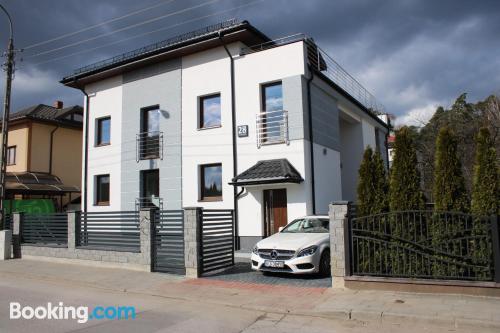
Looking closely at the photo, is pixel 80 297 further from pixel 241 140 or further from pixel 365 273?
pixel 241 140

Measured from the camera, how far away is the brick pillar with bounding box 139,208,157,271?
10.9 metres

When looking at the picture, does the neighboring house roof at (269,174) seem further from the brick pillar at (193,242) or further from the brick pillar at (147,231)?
the brick pillar at (147,231)

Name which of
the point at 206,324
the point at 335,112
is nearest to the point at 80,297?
the point at 206,324

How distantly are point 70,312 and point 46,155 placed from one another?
20.7 metres

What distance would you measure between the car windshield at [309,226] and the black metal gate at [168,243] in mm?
2738

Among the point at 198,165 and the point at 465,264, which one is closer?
the point at 465,264

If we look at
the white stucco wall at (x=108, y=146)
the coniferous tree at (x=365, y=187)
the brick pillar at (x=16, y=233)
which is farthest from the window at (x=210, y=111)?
the coniferous tree at (x=365, y=187)

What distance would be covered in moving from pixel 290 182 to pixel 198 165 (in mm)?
4250

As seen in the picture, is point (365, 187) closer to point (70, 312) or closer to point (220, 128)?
point (70, 312)

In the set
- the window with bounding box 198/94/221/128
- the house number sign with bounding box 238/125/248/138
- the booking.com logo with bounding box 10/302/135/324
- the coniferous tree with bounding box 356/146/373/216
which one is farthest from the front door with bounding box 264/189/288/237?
the booking.com logo with bounding box 10/302/135/324

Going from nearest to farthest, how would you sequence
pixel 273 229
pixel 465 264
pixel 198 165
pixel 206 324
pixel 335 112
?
pixel 206 324 → pixel 465 264 → pixel 273 229 → pixel 198 165 → pixel 335 112

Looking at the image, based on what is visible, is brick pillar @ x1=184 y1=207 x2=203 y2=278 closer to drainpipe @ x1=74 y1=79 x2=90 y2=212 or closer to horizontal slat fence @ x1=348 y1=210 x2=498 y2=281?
horizontal slat fence @ x1=348 y1=210 x2=498 y2=281

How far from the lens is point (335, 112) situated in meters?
17.5

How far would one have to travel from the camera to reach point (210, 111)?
16359 mm
